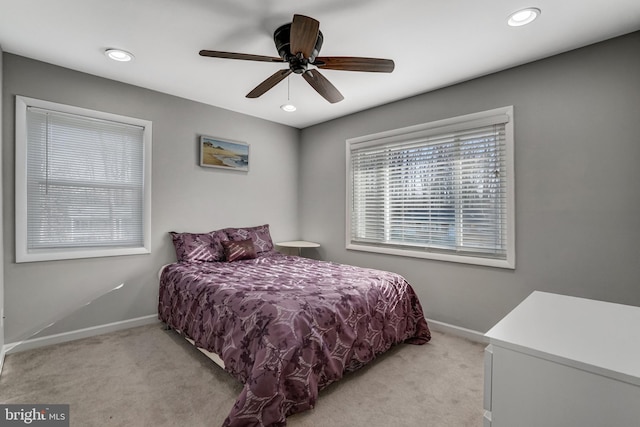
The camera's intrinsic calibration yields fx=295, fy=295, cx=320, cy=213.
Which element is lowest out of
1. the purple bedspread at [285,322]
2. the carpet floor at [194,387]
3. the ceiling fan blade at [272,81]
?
the carpet floor at [194,387]

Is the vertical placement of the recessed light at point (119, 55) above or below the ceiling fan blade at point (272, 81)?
above

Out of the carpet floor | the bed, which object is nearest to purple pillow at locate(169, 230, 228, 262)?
the bed

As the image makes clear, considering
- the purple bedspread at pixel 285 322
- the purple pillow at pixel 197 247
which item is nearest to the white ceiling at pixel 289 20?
the purple pillow at pixel 197 247

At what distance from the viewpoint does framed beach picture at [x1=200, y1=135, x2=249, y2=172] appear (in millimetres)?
3630

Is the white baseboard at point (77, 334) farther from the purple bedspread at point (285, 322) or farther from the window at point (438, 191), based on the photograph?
the window at point (438, 191)

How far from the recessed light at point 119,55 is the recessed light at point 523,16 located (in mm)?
2944

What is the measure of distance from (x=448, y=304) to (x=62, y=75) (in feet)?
14.2

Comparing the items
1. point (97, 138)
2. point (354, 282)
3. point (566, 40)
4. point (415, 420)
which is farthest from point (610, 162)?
point (97, 138)

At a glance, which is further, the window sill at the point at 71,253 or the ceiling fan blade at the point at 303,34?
the window sill at the point at 71,253

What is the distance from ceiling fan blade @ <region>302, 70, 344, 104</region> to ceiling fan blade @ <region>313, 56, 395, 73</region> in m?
0.09

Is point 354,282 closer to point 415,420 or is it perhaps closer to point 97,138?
point 415,420

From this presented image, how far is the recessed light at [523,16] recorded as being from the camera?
1.91 meters

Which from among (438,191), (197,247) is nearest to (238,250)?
(197,247)

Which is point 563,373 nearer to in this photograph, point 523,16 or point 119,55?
point 523,16
